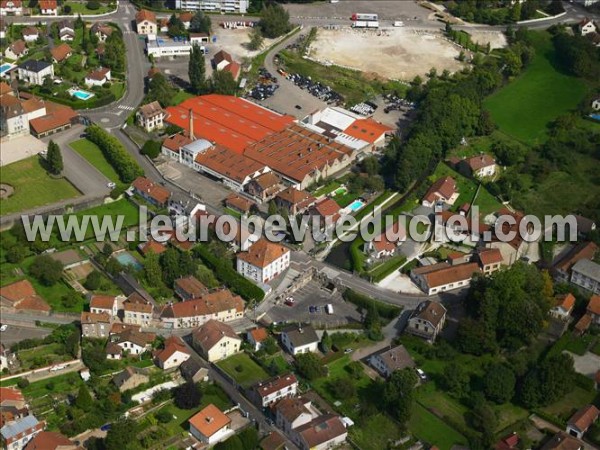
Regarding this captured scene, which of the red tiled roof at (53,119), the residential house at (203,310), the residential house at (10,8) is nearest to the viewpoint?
the residential house at (203,310)

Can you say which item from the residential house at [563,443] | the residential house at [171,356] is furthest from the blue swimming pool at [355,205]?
the residential house at [563,443]

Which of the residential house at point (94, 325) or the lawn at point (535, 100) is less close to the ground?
the lawn at point (535, 100)

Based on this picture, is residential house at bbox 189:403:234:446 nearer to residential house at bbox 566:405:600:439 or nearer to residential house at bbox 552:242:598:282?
residential house at bbox 566:405:600:439

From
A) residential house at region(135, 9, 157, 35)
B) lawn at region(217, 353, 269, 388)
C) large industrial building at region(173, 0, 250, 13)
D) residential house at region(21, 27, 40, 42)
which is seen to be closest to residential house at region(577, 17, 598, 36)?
large industrial building at region(173, 0, 250, 13)

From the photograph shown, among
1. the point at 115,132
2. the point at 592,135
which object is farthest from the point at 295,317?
the point at 592,135

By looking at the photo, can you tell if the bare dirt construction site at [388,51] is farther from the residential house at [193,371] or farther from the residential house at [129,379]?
the residential house at [129,379]
